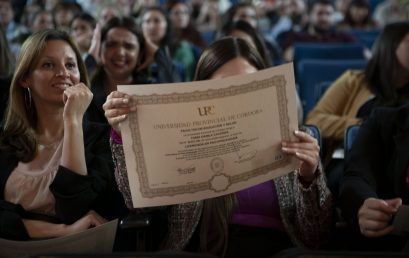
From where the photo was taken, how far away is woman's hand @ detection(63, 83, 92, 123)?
5.85 feet

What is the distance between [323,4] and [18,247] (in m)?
4.91

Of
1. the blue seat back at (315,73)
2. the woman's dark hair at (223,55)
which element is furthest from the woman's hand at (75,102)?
the blue seat back at (315,73)

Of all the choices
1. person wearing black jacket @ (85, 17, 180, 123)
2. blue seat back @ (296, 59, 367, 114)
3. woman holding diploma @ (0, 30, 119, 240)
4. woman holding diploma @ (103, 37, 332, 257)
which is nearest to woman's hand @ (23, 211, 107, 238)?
woman holding diploma @ (0, 30, 119, 240)

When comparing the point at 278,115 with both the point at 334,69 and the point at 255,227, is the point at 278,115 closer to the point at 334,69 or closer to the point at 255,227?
the point at 255,227

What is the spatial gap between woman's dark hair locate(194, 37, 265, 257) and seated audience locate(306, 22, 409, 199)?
3.15ft

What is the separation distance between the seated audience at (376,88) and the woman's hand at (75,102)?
4.11 ft

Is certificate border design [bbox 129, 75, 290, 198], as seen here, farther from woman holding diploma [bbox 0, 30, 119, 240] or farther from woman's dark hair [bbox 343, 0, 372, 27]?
woman's dark hair [bbox 343, 0, 372, 27]

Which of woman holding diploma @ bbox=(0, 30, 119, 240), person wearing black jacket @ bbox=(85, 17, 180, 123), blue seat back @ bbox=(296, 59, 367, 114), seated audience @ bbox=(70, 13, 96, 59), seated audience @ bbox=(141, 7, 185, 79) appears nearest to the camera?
woman holding diploma @ bbox=(0, 30, 119, 240)

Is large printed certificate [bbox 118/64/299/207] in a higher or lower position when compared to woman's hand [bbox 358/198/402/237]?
higher

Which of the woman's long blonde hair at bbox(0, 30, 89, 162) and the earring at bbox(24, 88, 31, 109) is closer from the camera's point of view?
the woman's long blonde hair at bbox(0, 30, 89, 162)

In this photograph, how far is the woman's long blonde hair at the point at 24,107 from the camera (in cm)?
192

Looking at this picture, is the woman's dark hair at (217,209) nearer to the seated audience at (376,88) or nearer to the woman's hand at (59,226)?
the woman's hand at (59,226)

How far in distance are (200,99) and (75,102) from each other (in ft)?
1.46
